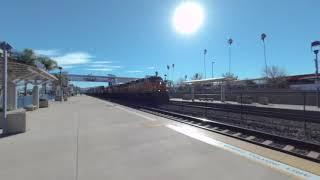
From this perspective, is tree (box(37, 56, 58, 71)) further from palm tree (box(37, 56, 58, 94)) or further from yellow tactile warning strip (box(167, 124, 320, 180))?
yellow tactile warning strip (box(167, 124, 320, 180))

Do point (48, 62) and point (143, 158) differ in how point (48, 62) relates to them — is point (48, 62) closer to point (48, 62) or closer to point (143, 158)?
point (48, 62)

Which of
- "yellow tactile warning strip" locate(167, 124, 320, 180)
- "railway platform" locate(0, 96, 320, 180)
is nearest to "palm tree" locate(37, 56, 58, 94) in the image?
"railway platform" locate(0, 96, 320, 180)

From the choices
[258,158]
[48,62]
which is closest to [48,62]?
[48,62]

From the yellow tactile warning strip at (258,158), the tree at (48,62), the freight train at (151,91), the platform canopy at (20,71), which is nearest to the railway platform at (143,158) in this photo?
the yellow tactile warning strip at (258,158)

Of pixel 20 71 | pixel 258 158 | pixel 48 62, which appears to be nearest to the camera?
pixel 258 158

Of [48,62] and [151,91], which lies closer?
[151,91]

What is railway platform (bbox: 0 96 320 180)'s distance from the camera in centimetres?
746

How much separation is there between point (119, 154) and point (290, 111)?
35.8 feet

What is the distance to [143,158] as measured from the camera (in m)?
9.09

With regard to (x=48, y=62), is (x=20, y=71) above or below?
below

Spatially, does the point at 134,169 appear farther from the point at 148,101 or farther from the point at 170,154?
the point at 148,101

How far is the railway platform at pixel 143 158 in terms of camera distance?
7.46m

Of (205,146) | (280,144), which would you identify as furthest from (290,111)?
(205,146)

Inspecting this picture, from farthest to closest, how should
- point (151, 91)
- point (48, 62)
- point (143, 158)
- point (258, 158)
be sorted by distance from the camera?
point (48, 62) < point (151, 91) < point (143, 158) < point (258, 158)
